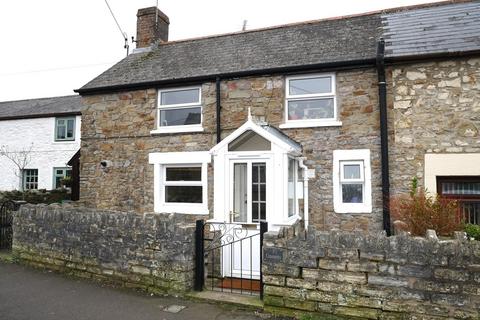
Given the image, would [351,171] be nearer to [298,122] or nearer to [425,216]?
[298,122]

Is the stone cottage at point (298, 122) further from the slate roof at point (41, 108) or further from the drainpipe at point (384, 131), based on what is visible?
the slate roof at point (41, 108)

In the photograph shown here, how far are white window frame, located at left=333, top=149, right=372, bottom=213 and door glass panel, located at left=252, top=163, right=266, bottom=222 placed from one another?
1.91 metres

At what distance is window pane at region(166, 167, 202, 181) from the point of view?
9.45 metres

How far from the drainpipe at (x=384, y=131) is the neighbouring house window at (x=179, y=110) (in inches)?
182

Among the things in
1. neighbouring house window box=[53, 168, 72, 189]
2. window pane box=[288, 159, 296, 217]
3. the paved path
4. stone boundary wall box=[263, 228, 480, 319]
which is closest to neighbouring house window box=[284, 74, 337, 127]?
window pane box=[288, 159, 296, 217]

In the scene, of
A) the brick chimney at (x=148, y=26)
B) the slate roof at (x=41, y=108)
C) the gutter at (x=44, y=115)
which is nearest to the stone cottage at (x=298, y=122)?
the brick chimney at (x=148, y=26)

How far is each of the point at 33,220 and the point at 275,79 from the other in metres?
6.65

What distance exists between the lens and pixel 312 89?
8688mm

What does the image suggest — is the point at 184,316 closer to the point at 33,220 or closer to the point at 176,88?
the point at 33,220

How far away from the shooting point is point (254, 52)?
391 inches

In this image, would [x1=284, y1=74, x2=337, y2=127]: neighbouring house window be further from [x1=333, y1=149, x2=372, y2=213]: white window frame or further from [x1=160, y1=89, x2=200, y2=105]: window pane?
[x1=160, y1=89, x2=200, y2=105]: window pane

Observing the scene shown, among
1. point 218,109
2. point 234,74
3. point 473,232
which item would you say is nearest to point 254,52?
point 234,74

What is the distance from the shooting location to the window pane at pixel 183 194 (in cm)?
939

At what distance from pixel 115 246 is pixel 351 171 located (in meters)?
5.39
